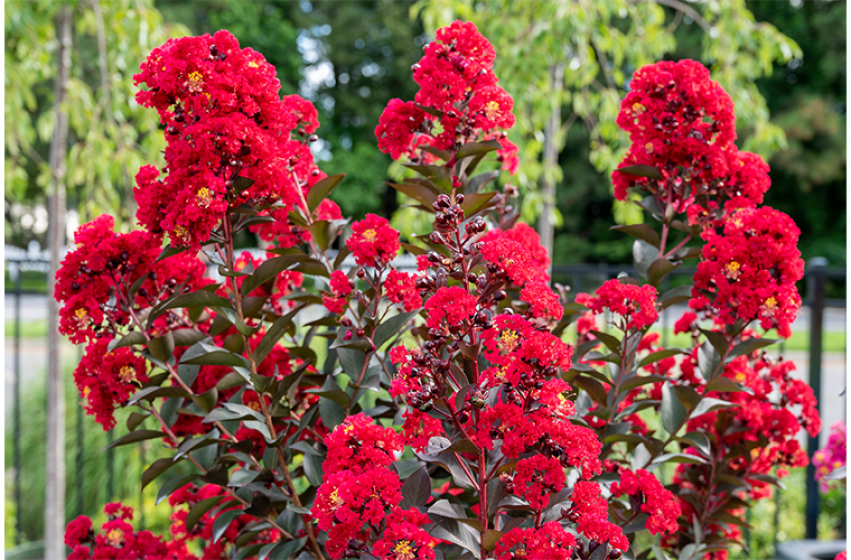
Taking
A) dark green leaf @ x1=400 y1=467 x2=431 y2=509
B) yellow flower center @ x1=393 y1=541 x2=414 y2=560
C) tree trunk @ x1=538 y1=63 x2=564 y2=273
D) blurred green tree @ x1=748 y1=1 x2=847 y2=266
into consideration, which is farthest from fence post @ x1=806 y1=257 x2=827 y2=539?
blurred green tree @ x1=748 y1=1 x2=847 y2=266

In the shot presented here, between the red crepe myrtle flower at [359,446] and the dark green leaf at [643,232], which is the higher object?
the dark green leaf at [643,232]

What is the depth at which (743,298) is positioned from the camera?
1.14 m

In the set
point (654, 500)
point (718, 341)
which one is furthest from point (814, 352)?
point (654, 500)

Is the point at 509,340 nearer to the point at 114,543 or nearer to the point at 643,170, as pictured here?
the point at 643,170

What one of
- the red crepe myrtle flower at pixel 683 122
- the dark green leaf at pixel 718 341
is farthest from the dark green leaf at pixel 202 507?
the red crepe myrtle flower at pixel 683 122

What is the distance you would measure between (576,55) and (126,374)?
3.19 metres

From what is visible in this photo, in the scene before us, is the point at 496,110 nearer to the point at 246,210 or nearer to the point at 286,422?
the point at 246,210

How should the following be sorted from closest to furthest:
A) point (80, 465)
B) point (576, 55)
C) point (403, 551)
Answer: point (403, 551) → point (80, 465) → point (576, 55)

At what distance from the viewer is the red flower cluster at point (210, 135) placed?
987mm

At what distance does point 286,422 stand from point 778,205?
17304 millimetres

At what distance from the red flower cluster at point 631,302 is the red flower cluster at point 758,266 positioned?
0.56ft

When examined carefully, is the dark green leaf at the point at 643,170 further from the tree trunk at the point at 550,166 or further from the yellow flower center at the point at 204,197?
the tree trunk at the point at 550,166

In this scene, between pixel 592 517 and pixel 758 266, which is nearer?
pixel 592 517

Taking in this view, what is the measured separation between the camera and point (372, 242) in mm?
1111
